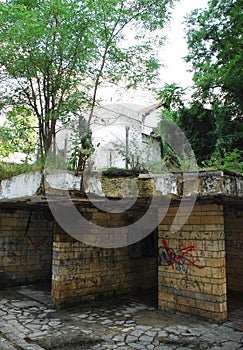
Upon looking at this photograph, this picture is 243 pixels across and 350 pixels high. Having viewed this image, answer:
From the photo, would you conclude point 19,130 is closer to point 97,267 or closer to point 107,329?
point 97,267

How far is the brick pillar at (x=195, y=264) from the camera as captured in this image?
5.34 meters

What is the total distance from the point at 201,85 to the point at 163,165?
21.7ft

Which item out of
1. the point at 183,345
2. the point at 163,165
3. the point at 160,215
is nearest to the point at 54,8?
the point at 163,165

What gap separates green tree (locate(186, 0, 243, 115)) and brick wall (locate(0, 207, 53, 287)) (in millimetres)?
7630

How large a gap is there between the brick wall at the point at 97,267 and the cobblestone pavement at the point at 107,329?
38 cm

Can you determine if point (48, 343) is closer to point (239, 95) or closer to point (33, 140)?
point (33, 140)

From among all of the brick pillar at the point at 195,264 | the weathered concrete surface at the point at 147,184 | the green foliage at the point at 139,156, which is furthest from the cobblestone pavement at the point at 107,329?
the green foliage at the point at 139,156

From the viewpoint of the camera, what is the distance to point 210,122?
41.1ft

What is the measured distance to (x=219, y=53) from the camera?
1175 cm

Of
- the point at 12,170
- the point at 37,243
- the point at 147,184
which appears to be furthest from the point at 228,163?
the point at 37,243

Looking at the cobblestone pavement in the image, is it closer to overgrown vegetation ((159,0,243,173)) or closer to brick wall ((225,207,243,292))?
brick wall ((225,207,243,292))

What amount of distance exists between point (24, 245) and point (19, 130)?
329cm

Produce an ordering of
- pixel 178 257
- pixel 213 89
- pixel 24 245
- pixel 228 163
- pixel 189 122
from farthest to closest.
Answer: pixel 189 122
pixel 213 89
pixel 24 245
pixel 228 163
pixel 178 257

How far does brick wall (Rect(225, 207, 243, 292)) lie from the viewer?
25.6 feet
